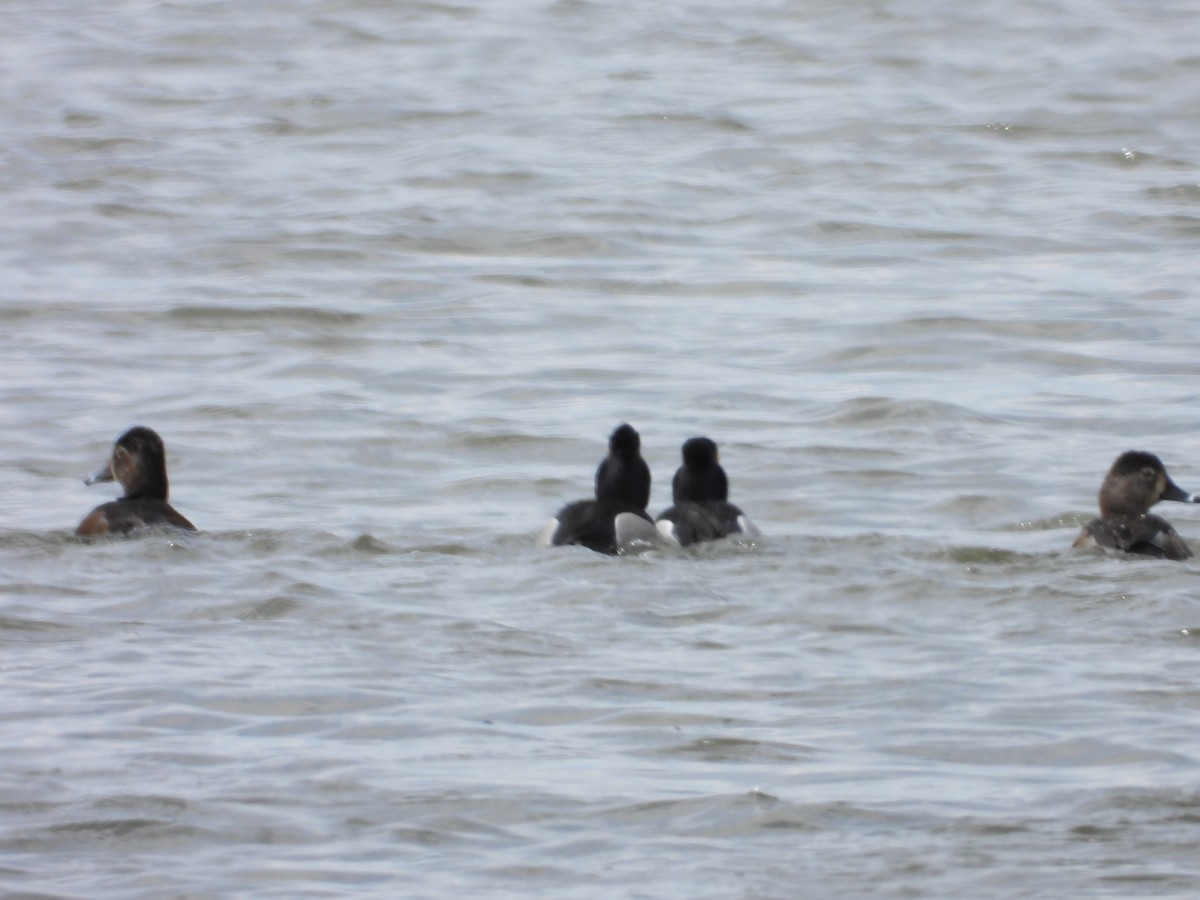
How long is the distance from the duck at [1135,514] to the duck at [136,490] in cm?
427

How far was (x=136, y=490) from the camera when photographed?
1159 centimetres

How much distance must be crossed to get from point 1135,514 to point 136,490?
488 centimetres

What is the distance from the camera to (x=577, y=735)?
7449mm

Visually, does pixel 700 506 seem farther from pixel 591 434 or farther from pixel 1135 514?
pixel 591 434

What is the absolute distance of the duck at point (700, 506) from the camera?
1079 cm

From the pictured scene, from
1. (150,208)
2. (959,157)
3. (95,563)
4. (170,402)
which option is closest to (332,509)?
(95,563)

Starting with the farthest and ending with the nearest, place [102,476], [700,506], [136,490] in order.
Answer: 1. [102,476]
2. [136,490]
3. [700,506]

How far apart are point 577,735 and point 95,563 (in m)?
3.61

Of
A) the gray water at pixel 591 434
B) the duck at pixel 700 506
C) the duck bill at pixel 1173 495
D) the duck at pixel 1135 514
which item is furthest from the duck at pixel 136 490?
the duck bill at pixel 1173 495

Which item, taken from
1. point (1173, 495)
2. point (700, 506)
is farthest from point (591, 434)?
point (1173, 495)

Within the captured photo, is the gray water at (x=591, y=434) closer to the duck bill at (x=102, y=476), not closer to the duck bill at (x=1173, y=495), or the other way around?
the duck bill at (x=102, y=476)

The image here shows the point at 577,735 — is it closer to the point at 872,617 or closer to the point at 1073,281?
the point at 872,617

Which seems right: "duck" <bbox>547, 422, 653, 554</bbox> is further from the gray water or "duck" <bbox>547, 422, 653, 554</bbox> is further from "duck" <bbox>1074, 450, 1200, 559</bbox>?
"duck" <bbox>1074, 450, 1200, 559</bbox>

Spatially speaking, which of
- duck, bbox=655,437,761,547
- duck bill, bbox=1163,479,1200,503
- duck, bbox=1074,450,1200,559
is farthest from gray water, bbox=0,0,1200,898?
duck bill, bbox=1163,479,1200,503
